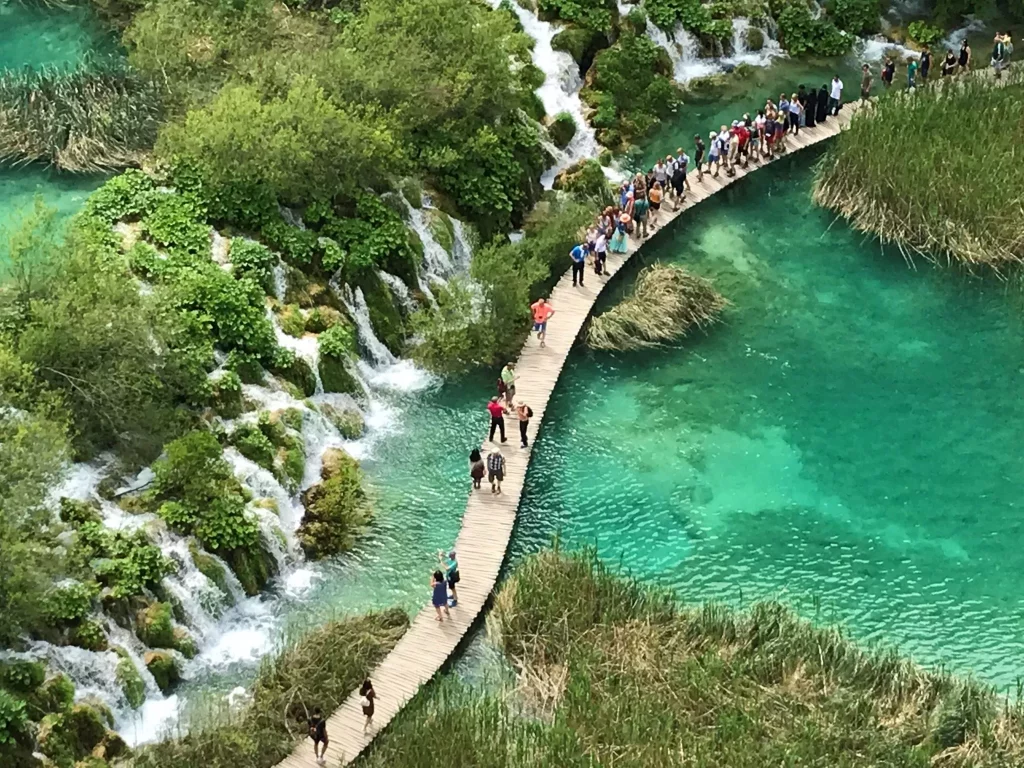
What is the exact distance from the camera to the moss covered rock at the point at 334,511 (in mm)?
23672

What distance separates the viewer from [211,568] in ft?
73.3

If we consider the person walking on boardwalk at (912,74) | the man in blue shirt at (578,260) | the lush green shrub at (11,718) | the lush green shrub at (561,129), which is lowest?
the lush green shrub at (11,718)

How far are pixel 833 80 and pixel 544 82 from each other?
7888mm

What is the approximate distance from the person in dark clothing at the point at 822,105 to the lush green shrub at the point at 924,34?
605 cm

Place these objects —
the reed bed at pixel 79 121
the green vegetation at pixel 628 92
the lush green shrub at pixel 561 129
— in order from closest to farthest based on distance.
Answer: the reed bed at pixel 79 121
the lush green shrub at pixel 561 129
the green vegetation at pixel 628 92

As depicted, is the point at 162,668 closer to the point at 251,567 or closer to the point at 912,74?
the point at 251,567

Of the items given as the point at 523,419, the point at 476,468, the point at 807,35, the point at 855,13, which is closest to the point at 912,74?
the point at 807,35

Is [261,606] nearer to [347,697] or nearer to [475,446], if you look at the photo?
[347,697]

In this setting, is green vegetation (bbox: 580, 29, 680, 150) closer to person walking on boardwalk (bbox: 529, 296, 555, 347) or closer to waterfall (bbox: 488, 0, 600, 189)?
waterfall (bbox: 488, 0, 600, 189)

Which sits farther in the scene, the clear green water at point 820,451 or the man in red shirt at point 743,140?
the man in red shirt at point 743,140

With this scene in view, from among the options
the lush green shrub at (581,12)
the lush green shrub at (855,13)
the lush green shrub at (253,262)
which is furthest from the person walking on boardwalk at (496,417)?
the lush green shrub at (855,13)

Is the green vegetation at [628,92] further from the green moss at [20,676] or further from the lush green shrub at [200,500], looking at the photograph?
the green moss at [20,676]

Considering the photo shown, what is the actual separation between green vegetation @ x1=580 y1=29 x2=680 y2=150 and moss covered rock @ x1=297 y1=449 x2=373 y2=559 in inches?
556

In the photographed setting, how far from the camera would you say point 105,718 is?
20.1 meters
